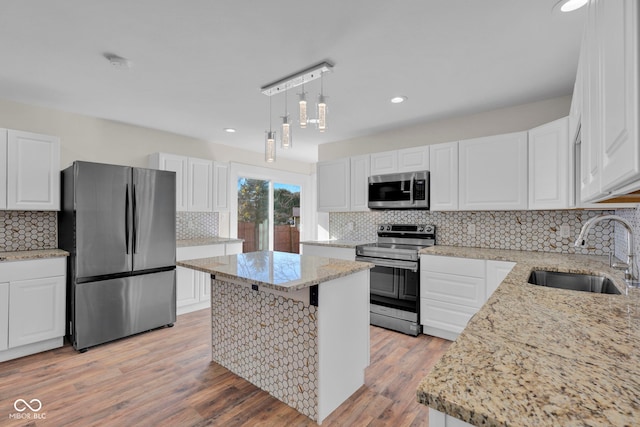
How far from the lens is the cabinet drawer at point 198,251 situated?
12.3ft

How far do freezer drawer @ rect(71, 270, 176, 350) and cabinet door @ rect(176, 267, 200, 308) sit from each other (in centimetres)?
30

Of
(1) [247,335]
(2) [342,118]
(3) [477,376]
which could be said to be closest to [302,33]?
(2) [342,118]

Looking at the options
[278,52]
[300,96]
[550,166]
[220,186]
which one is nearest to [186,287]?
[220,186]

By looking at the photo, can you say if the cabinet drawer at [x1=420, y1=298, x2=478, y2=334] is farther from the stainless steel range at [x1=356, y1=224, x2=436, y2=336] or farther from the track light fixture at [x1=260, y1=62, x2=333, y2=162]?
the track light fixture at [x1=260, y1=62, x2=333, y2=162]

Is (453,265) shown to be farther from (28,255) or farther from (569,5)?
(28,255)

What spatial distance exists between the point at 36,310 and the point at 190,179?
6.81 feet

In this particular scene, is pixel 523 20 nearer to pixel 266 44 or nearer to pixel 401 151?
pixel 266 44

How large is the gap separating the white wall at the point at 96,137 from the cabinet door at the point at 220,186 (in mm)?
437

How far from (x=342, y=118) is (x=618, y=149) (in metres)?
3.17

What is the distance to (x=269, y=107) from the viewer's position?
325 cm

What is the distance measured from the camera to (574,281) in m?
2.05

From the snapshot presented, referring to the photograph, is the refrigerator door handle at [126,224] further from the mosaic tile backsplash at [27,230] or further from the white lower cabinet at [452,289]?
the white lower cabinet at [452,289]

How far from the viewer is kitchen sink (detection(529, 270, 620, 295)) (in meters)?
1.89

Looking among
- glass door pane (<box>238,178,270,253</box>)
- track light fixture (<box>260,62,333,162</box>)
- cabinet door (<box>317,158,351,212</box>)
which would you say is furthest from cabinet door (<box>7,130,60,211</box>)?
cabinet door (<box>317,158,351,212</box>)
